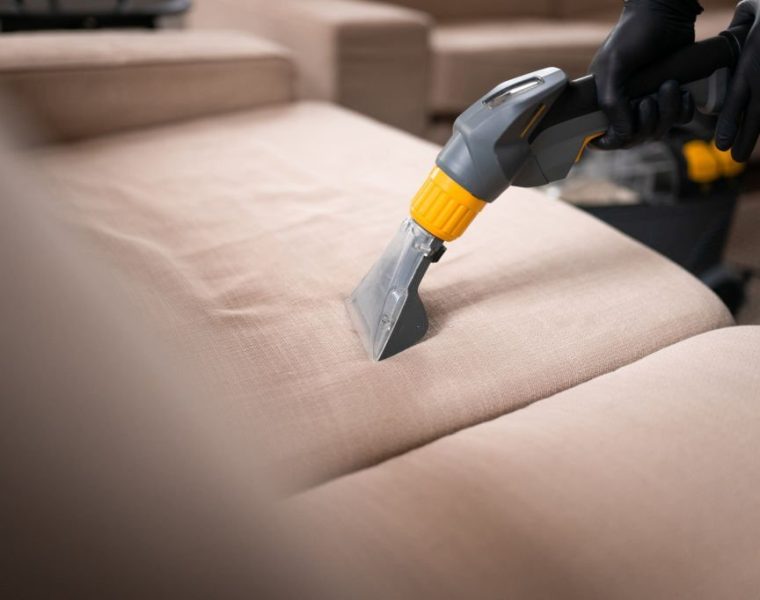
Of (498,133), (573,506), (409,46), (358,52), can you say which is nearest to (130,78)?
(358,52)

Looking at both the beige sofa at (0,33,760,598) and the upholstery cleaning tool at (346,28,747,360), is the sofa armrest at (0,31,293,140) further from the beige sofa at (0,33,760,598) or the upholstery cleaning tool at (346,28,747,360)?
the upholstery cleaning tool at (346,28,747,360)

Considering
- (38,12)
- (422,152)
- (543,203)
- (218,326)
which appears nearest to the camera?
(218,326)

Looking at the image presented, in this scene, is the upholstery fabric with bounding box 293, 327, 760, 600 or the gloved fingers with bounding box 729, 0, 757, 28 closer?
the upholstery fabric with bounding box 293, 327, 760, 600

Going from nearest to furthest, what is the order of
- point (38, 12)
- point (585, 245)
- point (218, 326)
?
point (218, 326)
point (585, 245)
point (38, 12)

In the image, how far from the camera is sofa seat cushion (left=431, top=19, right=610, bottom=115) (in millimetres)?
1851

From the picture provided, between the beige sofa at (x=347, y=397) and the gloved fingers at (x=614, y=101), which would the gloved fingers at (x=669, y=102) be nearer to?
the gloved fingers at (x=614, y=101)

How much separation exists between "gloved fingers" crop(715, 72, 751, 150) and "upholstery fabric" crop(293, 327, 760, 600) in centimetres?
24

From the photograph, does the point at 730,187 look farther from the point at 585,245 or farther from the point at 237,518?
the point at 237,518

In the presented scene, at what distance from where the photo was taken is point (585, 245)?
0.75m

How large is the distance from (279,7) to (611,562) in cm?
153

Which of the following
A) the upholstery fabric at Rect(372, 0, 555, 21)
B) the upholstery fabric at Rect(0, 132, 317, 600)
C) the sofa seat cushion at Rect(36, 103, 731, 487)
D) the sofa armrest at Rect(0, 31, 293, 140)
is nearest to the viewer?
the upholstery fabric at Rect(0, 132, 317, 600)

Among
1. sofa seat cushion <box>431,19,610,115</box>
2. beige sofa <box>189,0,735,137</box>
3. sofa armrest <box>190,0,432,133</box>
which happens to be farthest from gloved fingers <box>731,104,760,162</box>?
sofa seat cushion <box>431,19,610,115</box>

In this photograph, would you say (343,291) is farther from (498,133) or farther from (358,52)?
(358,52)

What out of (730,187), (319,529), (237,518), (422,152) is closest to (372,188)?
(422,152)
